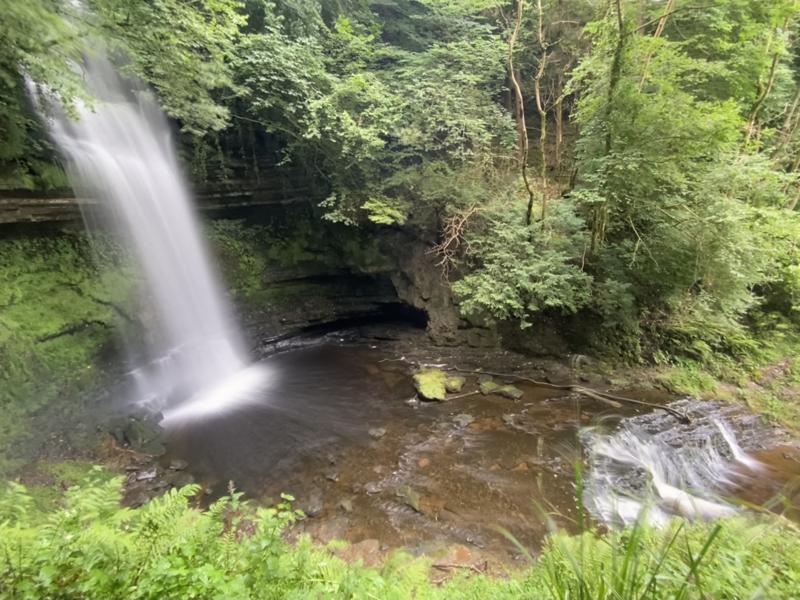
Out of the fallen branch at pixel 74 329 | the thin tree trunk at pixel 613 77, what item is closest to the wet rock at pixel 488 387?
the thin tree trunk at pixel 613 77

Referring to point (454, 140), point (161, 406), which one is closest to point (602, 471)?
point (454, 140)

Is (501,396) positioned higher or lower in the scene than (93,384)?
lower

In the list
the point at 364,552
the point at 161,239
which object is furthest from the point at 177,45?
the point at 364,552

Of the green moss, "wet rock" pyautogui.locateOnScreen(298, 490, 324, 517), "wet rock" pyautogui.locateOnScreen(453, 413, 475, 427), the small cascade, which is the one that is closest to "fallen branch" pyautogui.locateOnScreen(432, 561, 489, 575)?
the small cascade

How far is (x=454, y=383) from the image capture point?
8.48 meters

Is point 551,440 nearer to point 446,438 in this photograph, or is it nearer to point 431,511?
point 446,438

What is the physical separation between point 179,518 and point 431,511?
3.45m

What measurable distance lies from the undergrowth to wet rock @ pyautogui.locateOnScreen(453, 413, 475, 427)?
4113 mm

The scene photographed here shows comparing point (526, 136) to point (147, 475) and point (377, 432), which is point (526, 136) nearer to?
point (377, 432)

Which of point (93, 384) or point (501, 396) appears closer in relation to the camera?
point (93, 384)

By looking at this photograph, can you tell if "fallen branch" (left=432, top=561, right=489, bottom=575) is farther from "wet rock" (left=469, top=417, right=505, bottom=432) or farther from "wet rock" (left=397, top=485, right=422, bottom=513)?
"wet rock" (left=469, top=417, right=505, bottom=432)

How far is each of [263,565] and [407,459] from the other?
433cm

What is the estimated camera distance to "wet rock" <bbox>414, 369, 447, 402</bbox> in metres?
Answer: 8.10

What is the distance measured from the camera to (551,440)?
21.9 ft
